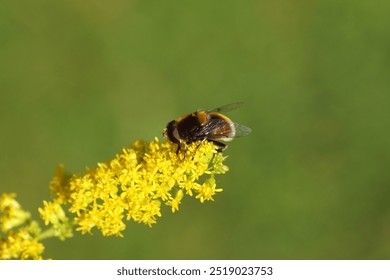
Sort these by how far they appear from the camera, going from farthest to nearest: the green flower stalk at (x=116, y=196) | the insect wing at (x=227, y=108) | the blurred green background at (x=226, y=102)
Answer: the blurred green background at (x=226, y=102)
the insect wing at (x=227, y=108)
the green flower stalk at (x=116, y=196)

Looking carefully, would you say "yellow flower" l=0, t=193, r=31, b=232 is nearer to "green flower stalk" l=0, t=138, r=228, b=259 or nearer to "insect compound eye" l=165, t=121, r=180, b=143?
"green flower stalk" l=0, t=138, r=228, b=259

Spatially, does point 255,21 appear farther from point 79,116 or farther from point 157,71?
point 79,116

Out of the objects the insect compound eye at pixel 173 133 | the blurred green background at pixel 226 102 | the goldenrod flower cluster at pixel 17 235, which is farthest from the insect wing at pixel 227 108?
the blurred green background at pixel 226 102

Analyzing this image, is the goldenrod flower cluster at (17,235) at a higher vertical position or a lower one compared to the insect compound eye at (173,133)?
lower

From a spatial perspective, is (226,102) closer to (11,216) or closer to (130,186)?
(130,186)

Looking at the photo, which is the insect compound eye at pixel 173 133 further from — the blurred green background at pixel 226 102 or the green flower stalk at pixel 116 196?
the blurred green background at pixel 226 102

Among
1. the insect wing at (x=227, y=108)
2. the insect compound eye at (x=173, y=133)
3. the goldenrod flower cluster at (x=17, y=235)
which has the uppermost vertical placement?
the insect wing at (x=227, y=108)
